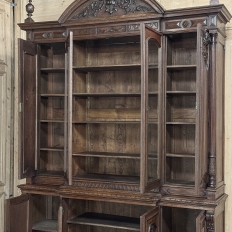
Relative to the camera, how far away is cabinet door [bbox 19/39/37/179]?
4.32 meters

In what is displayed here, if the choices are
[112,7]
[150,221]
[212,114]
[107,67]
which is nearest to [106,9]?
[112,7]

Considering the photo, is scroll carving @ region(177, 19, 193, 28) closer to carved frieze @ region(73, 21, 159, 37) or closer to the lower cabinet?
carved frieze @ region(73, 21, 159, 37)

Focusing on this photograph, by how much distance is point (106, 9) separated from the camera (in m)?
4.14

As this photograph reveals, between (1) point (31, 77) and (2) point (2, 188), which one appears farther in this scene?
(2) point (2, 188)

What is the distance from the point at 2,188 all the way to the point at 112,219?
1435mm

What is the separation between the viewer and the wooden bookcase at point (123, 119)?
12.3ft

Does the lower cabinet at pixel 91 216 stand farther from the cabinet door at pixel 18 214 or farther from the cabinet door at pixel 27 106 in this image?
the cabinet door at pixel 27 106

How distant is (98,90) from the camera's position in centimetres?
463

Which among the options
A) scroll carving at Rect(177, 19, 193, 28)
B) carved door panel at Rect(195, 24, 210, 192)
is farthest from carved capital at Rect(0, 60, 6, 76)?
carved door panel at Rect(195, 24, 210, 192)

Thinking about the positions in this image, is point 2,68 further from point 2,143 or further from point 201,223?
point 201,223

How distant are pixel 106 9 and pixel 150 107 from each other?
3.73 feet

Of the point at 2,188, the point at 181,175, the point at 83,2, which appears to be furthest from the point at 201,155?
the point at 2,188

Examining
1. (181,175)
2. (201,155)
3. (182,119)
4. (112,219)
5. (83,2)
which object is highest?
(83,2)

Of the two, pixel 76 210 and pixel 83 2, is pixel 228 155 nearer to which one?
pixel 76 210
